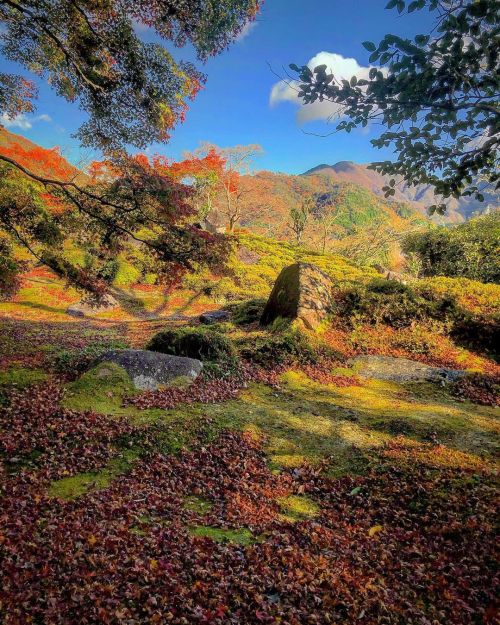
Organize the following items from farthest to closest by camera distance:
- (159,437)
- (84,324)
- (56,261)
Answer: (84,324) → (56,261) → (159,437)

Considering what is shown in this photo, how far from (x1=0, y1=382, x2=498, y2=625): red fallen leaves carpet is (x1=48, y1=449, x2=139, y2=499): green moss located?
0.52 feet

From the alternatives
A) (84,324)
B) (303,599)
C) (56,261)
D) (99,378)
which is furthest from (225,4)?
(84,324)

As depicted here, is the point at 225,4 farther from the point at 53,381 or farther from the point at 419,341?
the point at 419,341

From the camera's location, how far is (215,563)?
4016mm

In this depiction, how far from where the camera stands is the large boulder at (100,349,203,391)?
8.70 m

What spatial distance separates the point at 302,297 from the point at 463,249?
14.7 metres

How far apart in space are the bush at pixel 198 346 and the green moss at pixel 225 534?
6016 millimetres

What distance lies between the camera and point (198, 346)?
10.7 metres

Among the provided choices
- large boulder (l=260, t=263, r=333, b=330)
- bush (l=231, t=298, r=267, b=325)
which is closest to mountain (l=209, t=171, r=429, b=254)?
bush (l=231, t=298, r=267, b=325)

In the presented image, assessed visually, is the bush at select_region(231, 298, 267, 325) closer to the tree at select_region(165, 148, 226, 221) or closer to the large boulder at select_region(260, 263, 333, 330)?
the large boulder at select_region(260, 263, 333, 330)

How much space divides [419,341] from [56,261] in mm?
11295

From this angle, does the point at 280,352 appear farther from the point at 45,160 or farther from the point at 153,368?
the point at 45,160

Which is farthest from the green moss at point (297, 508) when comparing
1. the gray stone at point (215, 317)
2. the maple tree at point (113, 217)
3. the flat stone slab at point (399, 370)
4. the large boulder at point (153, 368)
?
the gray stone at point (215, 317)

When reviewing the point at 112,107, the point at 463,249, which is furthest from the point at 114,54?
the point at 463,249
